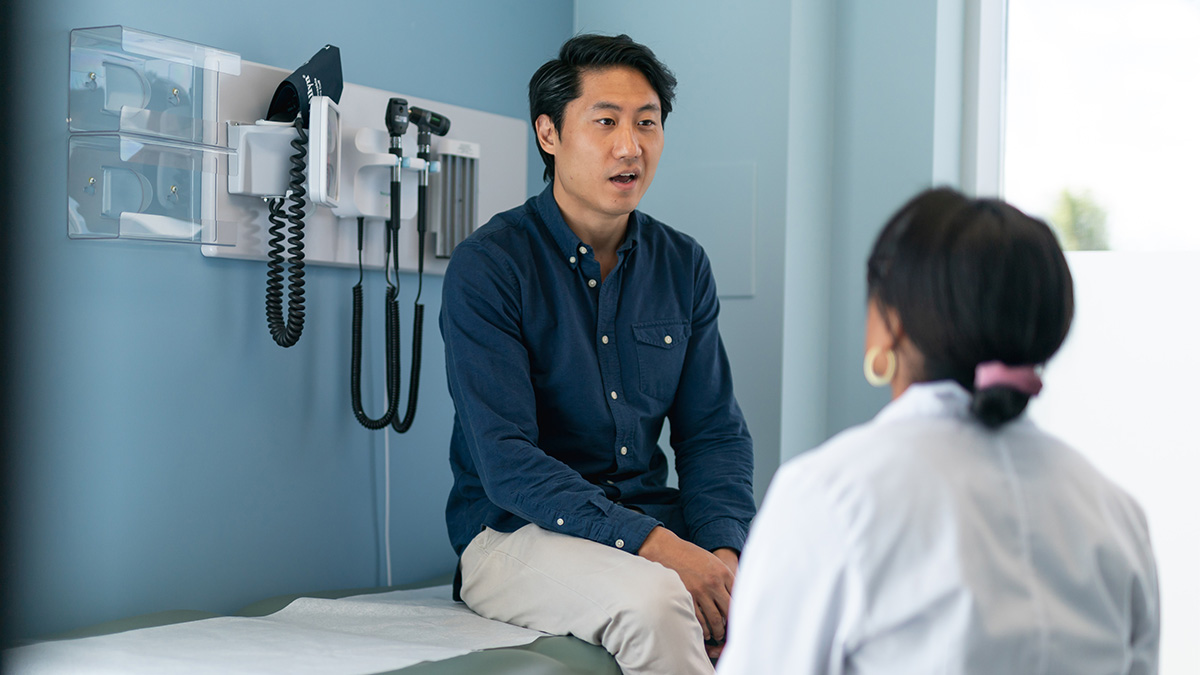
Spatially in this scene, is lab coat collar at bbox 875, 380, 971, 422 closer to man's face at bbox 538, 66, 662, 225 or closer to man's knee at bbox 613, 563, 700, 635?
man's knee at bbox 613, 563, 700, 635

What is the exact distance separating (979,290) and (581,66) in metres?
1.23

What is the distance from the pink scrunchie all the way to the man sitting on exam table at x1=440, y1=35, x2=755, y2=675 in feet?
2.62

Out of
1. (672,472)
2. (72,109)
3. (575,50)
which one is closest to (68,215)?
(72,109)

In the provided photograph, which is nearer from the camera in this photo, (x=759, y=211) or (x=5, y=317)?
(x=5, y=317)

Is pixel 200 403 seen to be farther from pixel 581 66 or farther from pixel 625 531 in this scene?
pixel 581 66

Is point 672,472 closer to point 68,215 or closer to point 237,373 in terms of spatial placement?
point 237,373

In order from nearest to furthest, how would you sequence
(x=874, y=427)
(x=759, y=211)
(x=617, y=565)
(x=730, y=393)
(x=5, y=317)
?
(x=5, y=317) → (x=874, y=427) → (x=617, y=565) → (x=730, y=393) → (x=759, y=211)

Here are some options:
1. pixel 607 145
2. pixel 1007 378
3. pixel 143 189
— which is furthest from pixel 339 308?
pixel 1007 378

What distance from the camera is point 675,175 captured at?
2471 mm

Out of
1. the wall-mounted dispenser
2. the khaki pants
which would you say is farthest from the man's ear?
the khaki pants

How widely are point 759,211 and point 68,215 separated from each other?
4.69 feet

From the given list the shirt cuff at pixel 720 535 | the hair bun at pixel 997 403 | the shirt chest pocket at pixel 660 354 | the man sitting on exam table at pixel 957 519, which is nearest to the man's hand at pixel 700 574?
the shirt cuff at pixel 720 535

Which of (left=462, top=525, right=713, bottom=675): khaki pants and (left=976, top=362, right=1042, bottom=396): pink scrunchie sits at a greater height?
(left=976, top=362, right=1042, bottom=396): pink scrunchie

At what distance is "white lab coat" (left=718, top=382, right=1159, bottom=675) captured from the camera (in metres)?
0.78
